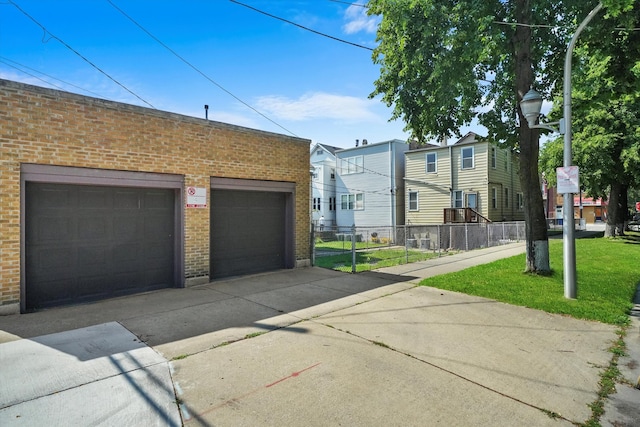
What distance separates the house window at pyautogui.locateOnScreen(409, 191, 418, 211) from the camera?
86.4ft

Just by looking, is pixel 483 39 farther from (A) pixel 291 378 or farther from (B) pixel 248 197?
(A) pixel 291 378

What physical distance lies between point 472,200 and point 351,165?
402 inches

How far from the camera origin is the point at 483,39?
8227 millimetres

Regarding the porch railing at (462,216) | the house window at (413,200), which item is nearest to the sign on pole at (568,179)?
the porch railing at (462,216)

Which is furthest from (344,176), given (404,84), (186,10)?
(186,10)

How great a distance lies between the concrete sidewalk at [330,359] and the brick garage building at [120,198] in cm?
77

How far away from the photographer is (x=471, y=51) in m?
8.45

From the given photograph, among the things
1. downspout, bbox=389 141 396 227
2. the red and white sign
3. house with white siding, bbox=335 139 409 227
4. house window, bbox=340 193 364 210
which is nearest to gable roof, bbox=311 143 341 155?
house with white siding, bbox=335 139 409 227

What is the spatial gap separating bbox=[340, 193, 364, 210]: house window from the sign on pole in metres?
22.1

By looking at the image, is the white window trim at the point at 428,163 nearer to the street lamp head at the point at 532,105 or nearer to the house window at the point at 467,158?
the house window at the point at 467,158

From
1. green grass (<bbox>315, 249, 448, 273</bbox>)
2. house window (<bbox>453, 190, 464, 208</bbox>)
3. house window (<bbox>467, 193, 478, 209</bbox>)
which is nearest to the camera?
green grass (<bbox>315, 249, 448, 273</bbox>)

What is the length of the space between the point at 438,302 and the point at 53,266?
708cm

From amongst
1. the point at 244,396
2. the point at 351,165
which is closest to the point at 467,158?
the point at 351,165

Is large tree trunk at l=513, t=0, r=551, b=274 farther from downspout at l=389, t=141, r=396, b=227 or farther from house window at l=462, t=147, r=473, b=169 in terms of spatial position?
downspout at l=389, t=141, r=396, b=227
